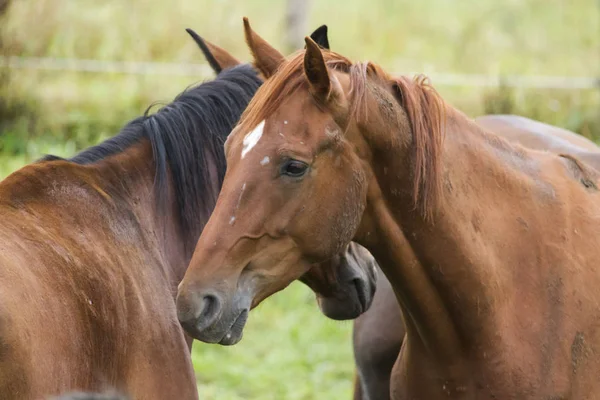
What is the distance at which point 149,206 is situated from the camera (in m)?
3.40

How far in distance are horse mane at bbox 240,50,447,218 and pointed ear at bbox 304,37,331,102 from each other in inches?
2.1

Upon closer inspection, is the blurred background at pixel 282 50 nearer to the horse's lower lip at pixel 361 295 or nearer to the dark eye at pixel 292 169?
the horse's lower lip at pixel 361 295

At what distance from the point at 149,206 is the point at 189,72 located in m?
6.05

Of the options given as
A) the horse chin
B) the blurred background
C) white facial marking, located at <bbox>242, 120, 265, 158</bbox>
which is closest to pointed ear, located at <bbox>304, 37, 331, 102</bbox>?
white facial marking, located at <bbox>242, 120, 265, 158</bbox>

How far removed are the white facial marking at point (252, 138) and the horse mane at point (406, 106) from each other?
0.03 metres

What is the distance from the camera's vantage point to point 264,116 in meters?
2.55

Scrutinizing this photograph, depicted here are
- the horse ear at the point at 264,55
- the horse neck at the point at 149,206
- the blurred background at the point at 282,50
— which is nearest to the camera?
the horse ear at the point at 264,55

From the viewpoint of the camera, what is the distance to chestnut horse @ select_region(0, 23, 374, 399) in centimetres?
266

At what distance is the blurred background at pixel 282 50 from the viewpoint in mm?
6375

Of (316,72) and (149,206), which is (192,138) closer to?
(149,206)

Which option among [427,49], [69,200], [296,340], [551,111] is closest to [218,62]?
[69,200]

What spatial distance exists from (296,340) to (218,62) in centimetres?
321

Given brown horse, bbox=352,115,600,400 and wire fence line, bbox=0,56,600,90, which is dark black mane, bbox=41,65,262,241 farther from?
wire fence line, bbox=0,56,600,90

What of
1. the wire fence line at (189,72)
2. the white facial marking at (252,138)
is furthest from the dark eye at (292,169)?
the wire fence line at (189,72)
